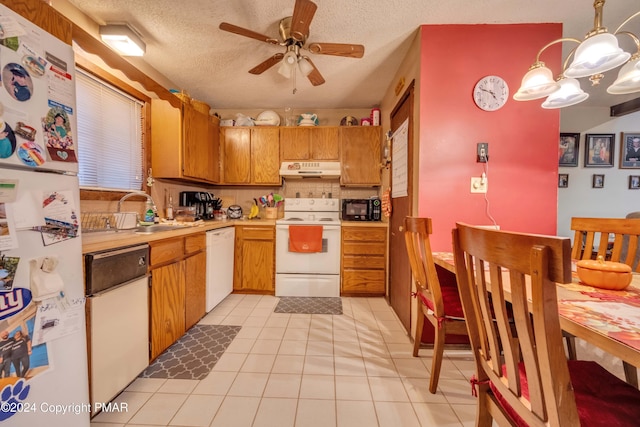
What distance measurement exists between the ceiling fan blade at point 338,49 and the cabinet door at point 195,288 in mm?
1881

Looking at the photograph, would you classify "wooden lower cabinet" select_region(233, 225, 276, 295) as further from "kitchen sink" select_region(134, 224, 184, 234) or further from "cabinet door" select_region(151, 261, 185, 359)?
"cabinet door" select_region(151, 261, 185, 359)

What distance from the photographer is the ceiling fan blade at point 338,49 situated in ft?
5.59

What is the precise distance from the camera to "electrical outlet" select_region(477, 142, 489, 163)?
1749 millimetres

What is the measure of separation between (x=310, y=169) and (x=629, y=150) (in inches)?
175

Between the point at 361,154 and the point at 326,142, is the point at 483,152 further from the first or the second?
the point at 326,142

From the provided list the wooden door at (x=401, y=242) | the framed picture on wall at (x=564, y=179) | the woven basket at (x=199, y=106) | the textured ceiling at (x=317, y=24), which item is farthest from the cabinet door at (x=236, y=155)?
the framed picture on wall at (x=564, y=179)

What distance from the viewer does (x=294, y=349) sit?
1.80 m

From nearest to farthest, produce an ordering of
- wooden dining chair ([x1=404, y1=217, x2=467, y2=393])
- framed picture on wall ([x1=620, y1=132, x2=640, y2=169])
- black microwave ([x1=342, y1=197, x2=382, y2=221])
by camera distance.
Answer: wooden dining chair ([x1=404, y1=217, x2=467, y2=393])
black microwave ([x1=342, y1=197, x2=382, y2=221])
framed picture on wall ([x1=620, y1=132, x2=640, y2=169])

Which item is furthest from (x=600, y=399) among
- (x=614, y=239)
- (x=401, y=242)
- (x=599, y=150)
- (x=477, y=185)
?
(x=599, y=150)

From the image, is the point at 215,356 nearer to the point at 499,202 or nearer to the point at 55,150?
the point at 55,150

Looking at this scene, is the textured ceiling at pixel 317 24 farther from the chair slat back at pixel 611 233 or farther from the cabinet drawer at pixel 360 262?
the cabinet drawer at pixel 360 262

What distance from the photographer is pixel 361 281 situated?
2.87 m

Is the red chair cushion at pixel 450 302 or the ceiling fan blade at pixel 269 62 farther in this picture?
the ceiling fan blade at pixel 269 62

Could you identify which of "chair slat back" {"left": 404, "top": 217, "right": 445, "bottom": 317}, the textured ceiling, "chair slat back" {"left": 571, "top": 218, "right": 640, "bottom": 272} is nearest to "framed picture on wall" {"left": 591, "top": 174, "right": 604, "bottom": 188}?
the textured ceiling
